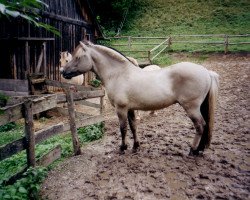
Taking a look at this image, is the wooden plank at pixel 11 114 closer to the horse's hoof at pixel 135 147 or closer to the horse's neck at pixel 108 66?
the horse's neck at pixel 108 66

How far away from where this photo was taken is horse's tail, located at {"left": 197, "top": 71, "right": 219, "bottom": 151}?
194 inches

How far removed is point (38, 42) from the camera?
35.0 ft

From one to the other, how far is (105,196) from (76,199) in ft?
1.30

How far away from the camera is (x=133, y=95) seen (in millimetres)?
5059

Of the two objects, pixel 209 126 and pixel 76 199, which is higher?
pixel 209 126

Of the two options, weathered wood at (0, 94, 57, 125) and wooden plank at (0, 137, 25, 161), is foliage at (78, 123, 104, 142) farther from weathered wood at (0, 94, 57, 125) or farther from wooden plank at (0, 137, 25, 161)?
wooden plank at (0, 137, 25, 161)

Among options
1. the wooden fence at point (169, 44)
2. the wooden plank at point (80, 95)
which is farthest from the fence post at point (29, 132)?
the wooden fence at point (169, 44)

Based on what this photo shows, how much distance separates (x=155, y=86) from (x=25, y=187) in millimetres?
2697

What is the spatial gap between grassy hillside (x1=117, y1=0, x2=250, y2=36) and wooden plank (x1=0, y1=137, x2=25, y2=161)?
23.6 metres

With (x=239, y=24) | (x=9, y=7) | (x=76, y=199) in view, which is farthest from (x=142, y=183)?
(x=239, y=24)

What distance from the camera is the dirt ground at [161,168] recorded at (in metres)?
3.81

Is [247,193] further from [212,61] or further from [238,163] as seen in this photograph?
[212,61]

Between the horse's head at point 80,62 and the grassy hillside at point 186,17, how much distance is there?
70.7 feet

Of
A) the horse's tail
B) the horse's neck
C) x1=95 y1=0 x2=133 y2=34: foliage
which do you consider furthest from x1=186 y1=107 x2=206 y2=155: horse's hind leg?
x1=95 y1=0 x2=133 y2=34: foliage
